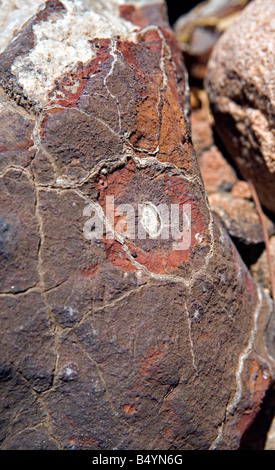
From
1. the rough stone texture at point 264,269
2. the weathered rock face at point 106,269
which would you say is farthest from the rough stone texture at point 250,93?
the weathered rock face at point 106,269

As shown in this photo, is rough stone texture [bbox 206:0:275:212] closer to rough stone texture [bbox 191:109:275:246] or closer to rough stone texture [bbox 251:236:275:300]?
rough stone texture [bbox 191:109:275:246]

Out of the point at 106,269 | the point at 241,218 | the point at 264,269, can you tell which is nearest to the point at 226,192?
the point at 241,218

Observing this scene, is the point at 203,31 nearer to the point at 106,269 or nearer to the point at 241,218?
the point at 241,218

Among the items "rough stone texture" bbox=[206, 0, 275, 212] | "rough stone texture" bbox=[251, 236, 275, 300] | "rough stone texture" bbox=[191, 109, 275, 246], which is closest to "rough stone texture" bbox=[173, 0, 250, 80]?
"rough stone texture" bbox=[191, 109, 275, 246]

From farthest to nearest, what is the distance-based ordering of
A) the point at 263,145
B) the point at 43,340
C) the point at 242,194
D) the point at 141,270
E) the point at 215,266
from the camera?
the point at 242,194 → the point at 263,145 → the point at 215,266 → the point at 141,270 → the point at 43,340

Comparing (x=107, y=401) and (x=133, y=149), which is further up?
(x=133, y=149)
